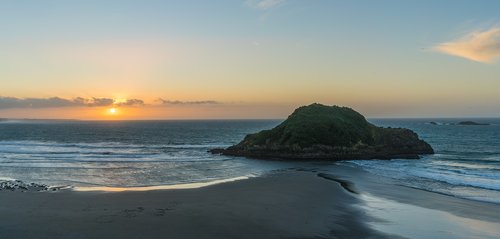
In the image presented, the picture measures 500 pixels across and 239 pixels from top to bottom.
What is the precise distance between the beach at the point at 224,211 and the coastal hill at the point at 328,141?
88.9 ft

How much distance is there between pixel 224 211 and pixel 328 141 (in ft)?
138

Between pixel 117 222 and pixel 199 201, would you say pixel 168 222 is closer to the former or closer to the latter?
pixel 117 222

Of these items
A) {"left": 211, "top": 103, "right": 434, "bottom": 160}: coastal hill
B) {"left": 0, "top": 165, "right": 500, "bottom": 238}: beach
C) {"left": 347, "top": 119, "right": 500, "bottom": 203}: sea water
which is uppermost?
{"left": 211, "top": 103, "right": 434, "bottom": 160}: coastal hill

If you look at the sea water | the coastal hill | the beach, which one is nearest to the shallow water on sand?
the beach

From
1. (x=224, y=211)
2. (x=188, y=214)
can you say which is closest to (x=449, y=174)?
(x=224, y=211)

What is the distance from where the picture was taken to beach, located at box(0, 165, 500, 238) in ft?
57.2

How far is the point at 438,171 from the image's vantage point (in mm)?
44219

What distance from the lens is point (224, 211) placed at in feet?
70.3

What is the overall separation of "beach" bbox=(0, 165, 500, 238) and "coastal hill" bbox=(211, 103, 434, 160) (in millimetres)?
27107

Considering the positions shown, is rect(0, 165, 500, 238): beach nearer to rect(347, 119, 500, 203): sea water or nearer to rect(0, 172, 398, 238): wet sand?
rect(0, 172, 398, 238): wet sand

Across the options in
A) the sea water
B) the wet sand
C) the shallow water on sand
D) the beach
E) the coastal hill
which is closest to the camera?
the wet sand

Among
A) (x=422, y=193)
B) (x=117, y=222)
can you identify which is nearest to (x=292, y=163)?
(x=422, y=193)

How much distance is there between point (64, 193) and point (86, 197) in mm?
2163

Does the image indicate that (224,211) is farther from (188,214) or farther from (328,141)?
(328,141)
